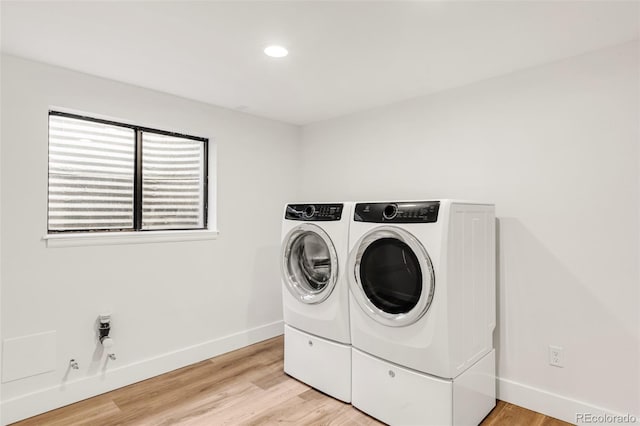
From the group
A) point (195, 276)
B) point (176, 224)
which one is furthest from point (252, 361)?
point (176, 224)

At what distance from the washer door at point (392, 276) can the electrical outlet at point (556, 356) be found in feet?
3.18

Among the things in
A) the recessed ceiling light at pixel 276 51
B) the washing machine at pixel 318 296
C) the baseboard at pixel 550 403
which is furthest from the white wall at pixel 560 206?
the recessed ceiling light at pixel 276 51

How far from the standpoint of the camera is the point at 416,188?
114 inches

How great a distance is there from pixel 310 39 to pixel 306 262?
156 centimetres

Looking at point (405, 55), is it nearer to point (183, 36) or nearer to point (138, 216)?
point (183, 36)

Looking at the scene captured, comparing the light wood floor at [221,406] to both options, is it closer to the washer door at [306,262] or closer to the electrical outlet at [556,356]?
the electrical outlet at [556,356]

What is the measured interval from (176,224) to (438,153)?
86.6 inches

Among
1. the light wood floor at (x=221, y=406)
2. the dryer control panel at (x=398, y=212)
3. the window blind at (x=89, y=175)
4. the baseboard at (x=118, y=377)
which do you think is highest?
the window blind at (x=89, y=175)

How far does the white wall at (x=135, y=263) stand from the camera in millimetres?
2148

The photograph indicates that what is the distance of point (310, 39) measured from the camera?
→ 192 cm

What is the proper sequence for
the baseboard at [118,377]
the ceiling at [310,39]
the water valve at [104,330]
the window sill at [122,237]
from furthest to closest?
the water valve at [104,330], the window sill at [122,237], the baseboard at [118,377], the ceiling at [310,39]

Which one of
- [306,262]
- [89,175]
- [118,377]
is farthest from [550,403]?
[89,175]

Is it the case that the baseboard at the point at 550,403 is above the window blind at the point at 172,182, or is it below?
below

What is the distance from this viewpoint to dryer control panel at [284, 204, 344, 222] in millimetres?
2422
